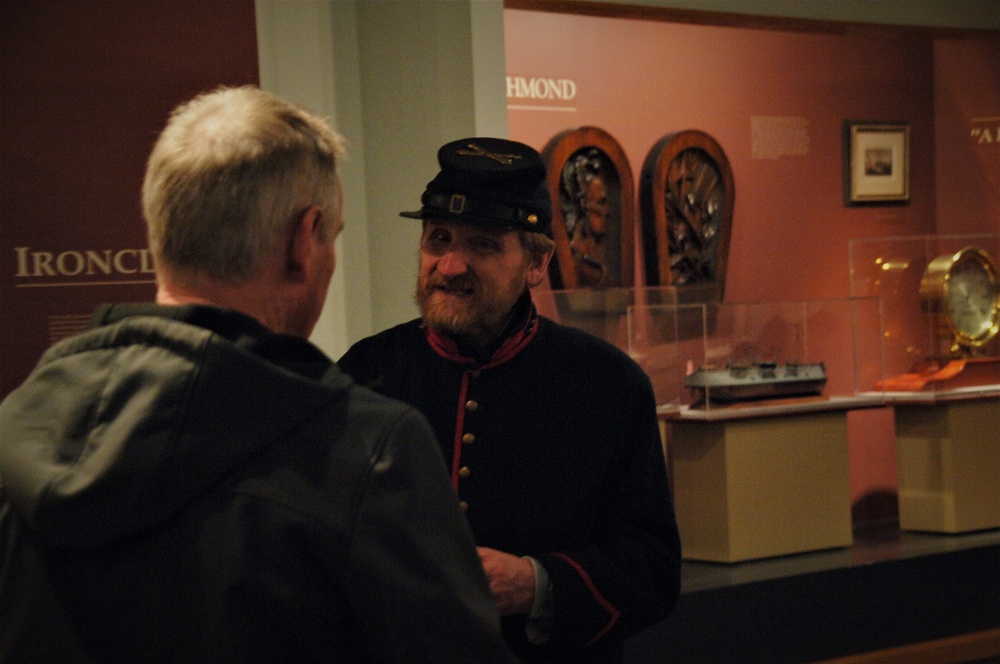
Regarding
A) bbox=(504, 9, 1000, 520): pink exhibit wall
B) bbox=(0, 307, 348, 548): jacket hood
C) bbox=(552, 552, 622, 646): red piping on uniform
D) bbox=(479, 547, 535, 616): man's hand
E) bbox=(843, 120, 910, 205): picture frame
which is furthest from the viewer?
bbox=(843, 120, 910, 205): picture frame

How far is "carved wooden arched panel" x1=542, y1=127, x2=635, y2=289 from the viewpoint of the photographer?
5.01 m

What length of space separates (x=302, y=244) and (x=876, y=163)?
5519mm

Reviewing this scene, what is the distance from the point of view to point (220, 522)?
1.04 m

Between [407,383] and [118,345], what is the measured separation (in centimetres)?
115

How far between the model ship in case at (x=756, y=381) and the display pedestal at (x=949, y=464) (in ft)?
2.06

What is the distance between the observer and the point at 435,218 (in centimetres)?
218

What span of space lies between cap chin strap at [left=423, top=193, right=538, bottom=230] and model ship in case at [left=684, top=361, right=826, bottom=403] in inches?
110

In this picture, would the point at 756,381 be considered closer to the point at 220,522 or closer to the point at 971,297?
the point at 971,297

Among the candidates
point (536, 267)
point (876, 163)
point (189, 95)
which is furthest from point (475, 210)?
point (876, 163)

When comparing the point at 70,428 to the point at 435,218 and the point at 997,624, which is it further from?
the point at 997,624

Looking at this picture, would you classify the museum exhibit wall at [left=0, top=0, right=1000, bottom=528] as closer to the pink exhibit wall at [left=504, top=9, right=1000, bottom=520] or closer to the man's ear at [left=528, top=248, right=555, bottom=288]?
the man's ear at [left=528, top=248, right=555, bottom=288]

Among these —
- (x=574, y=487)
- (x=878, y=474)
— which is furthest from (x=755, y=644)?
(x=574, y=487)

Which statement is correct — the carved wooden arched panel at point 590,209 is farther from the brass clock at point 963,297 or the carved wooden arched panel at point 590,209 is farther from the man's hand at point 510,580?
the man's hand at point 510,580

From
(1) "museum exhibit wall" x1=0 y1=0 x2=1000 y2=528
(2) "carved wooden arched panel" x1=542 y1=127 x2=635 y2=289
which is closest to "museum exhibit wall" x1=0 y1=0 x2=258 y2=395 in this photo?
(1) "museum exhibit wall" x1=0 y1=0 x2=1000 y2=528
